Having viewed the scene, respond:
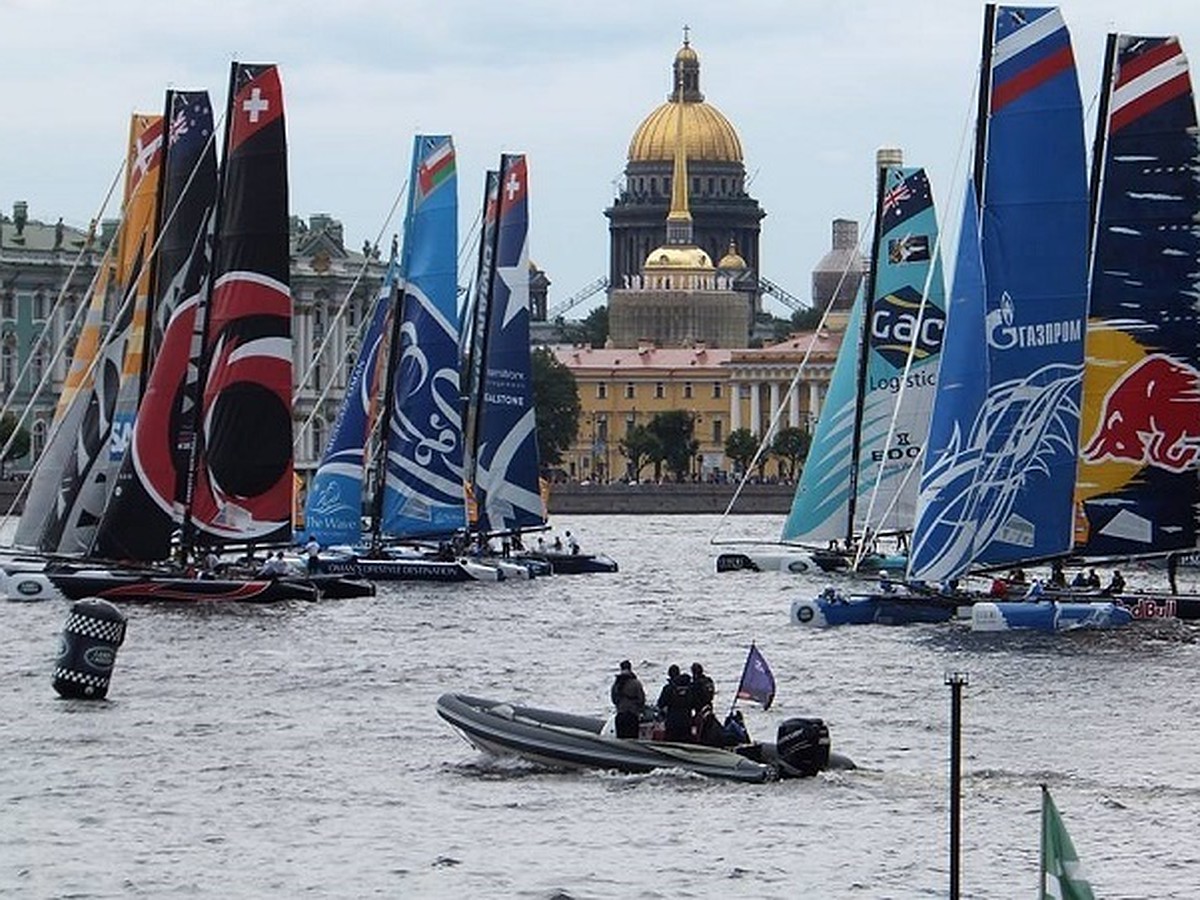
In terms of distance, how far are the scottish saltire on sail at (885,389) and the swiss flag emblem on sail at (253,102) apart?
11.7m

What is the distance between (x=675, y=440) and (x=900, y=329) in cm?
9943

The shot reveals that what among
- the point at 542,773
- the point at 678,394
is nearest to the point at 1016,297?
the point at 542,773

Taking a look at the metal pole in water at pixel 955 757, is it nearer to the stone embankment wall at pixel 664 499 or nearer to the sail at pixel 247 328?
the sail at pixel 247 328

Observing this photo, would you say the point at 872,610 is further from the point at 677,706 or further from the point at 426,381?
the point at 677,706

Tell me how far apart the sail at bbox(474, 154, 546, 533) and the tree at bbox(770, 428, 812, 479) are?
283ft

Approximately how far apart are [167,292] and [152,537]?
3357 millimetres

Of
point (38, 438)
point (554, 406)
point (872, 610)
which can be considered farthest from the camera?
point (554, 406)

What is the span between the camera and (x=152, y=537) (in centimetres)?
4884

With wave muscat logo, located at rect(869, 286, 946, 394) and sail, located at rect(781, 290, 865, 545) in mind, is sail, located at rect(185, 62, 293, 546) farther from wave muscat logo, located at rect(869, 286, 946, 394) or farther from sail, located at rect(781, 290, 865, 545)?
wave muscat logo, located at rect(869, 286, 946, 394)

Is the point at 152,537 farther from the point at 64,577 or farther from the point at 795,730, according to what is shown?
the point at 795,730

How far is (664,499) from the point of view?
134125 millimetres

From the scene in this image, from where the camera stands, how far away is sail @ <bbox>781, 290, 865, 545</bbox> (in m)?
60.0


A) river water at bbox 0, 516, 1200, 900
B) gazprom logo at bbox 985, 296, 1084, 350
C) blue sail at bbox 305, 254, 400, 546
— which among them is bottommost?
river water at bbox 0, 516, 1200, 900

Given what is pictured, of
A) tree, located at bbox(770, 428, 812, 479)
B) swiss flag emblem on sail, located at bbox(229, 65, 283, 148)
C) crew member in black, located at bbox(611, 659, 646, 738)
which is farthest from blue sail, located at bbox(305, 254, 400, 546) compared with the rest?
tree, located at bbox(770, 428, 812, 479)
